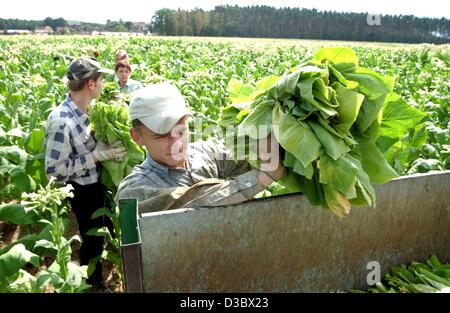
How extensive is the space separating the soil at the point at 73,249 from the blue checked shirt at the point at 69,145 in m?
1.13

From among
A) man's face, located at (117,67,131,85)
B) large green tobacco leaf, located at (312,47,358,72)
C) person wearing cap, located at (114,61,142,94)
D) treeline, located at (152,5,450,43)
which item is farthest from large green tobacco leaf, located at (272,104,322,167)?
treeline, located at (152,5,450,43)

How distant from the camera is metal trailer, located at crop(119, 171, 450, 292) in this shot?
2215mm

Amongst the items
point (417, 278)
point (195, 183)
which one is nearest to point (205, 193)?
point (195, 183)

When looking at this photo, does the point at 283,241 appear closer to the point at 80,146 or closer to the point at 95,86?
the point at 80,146

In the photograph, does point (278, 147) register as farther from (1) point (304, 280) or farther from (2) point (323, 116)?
(1) point (304, 280)

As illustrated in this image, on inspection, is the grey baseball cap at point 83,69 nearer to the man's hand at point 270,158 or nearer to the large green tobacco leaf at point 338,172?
the man's hand at point 270,158

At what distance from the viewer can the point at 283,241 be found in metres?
2.59

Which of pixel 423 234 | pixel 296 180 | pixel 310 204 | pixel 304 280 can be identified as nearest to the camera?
pixel 296 180

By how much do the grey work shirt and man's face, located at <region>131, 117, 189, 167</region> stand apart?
0.07 m

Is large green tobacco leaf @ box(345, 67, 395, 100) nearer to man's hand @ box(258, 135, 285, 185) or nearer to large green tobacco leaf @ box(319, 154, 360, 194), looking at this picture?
large green tobacco leaf @ box(319, 154, 360, 194)

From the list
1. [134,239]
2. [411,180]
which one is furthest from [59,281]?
[411,180]

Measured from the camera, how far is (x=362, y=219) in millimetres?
2801

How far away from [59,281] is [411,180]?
7.28 feet

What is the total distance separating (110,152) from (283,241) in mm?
1662
